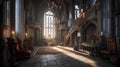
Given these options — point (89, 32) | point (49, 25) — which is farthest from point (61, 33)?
point (89, 32)

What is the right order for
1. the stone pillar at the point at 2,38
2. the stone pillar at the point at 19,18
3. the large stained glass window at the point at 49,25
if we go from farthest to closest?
1. the large stained glass window at the point at 49,25
2. the stone pillar at the point at 19,18
3. the stone pillar at the point at 2,38

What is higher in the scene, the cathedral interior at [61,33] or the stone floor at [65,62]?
the cathedral interior at [61,33]

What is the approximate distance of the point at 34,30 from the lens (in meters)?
32.0

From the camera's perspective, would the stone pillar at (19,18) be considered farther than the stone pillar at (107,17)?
Yes

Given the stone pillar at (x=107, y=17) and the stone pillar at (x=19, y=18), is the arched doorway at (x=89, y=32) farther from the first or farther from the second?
the stone pillar at (x=19, y=18)

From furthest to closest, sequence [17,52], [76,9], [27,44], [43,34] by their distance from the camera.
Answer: [43,34]
[76,9]
[27,44]
[17,52]

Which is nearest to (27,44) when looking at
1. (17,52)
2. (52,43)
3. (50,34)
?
(17,52)

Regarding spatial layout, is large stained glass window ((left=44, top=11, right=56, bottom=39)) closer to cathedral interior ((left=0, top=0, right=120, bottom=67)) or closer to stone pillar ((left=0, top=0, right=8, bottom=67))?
cathedral interior ((left=0, top=0, right=120, bottom=67))

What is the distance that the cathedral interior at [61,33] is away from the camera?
9.35 meters

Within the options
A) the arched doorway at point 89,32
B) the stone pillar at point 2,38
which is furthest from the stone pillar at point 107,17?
the stone pillar at point 2,38

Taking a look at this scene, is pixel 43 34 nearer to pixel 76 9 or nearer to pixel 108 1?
pixel 76 9

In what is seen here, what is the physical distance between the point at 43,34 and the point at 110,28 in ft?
67.7

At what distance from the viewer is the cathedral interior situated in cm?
935

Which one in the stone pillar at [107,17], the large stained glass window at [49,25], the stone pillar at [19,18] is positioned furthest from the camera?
the large stained glass window at [49,25]
